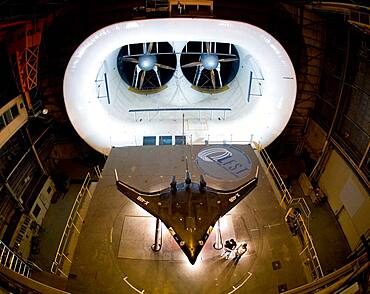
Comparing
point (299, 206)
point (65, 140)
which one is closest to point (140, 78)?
point (65, 140)

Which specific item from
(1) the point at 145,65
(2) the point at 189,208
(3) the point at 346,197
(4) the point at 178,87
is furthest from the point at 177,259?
(4) the point at 178,87

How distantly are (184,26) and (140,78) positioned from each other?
21.0 feet

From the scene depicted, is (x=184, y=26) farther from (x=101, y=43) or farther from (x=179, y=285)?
(x=179, y=285)

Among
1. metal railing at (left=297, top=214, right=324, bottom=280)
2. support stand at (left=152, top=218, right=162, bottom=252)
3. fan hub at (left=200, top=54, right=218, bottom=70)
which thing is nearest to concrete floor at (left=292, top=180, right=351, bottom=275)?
metal railing at (left=297, top=214, right=324, bottom=280)

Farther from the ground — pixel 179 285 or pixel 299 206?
pixel 299 206

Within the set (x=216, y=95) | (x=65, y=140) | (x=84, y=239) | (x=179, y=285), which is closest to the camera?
(x=179, y=285)

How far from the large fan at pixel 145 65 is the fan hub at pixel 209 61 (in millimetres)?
1640

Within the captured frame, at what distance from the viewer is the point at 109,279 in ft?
27.5

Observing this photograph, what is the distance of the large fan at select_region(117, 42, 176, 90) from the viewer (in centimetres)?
1747

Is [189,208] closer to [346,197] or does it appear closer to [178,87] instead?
[346,197]

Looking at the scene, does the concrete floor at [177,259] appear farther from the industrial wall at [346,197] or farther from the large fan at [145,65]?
the large fan at [145,65]

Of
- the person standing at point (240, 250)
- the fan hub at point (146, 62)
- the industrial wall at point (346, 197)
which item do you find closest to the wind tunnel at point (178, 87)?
the fan hub at point (146, 62)

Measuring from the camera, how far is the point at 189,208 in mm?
8867

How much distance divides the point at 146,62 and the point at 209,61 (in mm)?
3272
